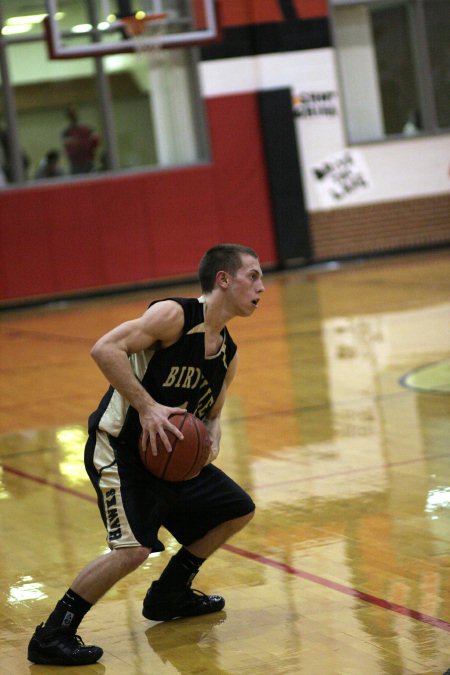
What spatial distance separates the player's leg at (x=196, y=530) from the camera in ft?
14.3

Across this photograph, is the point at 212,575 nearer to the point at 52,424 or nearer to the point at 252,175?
the point at 52,424

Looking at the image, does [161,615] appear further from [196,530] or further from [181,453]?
[181,453]

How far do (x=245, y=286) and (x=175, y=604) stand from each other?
120 cm

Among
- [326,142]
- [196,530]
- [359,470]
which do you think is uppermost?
[326,142]

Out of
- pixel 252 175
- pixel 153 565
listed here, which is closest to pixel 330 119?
pixel 252 175

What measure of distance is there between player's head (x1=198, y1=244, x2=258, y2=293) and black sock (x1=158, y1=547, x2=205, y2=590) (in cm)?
101

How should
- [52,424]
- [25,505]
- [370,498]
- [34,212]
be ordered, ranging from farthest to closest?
[34,212], [52,424], [25,505], [370,498]

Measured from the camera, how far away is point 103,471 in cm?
418

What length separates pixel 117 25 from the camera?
16094 mm

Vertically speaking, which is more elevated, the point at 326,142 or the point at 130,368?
the point at 326,142

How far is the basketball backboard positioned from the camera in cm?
1598

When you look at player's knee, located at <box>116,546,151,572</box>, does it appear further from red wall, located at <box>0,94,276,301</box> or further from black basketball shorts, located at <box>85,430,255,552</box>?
red wall, located at <box>0,94,276,301</box>

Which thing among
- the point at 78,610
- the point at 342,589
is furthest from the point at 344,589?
the point at 78,610

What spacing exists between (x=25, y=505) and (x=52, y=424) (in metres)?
2.22
